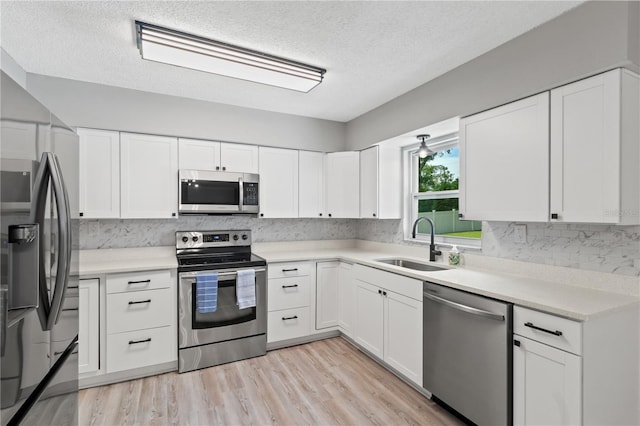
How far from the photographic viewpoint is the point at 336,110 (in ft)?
11.9

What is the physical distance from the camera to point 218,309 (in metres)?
2.90

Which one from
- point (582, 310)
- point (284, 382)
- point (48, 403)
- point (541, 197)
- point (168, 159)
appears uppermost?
point (168, 159)

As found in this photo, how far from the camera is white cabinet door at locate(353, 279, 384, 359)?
2.81 m

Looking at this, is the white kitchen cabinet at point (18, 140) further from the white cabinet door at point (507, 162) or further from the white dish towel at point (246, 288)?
the white cabinet door at point (507, 162)

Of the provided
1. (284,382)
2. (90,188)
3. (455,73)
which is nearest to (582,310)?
(455,73)

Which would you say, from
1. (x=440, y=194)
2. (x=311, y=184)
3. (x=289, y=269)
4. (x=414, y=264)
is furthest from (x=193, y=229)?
(x=440, y=194)

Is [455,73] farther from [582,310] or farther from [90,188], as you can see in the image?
[90,188]

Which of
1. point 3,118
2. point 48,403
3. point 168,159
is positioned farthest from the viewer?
point 168,159

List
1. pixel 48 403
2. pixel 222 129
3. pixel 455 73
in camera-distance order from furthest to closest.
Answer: pixel 222 129 → pixel 455 73 → pixel 48 403

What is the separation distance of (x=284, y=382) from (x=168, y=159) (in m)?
2.30

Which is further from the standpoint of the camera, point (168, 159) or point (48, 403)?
point (168, 159)

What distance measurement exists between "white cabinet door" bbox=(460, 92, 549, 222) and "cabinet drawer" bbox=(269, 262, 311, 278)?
64.1 inches

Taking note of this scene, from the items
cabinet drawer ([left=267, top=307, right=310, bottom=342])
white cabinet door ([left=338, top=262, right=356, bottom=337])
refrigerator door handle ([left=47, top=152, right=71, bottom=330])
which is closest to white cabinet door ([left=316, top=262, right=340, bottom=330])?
white cabinet door ([left=338, top=262, right=356, bottom=337])

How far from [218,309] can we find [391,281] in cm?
156
